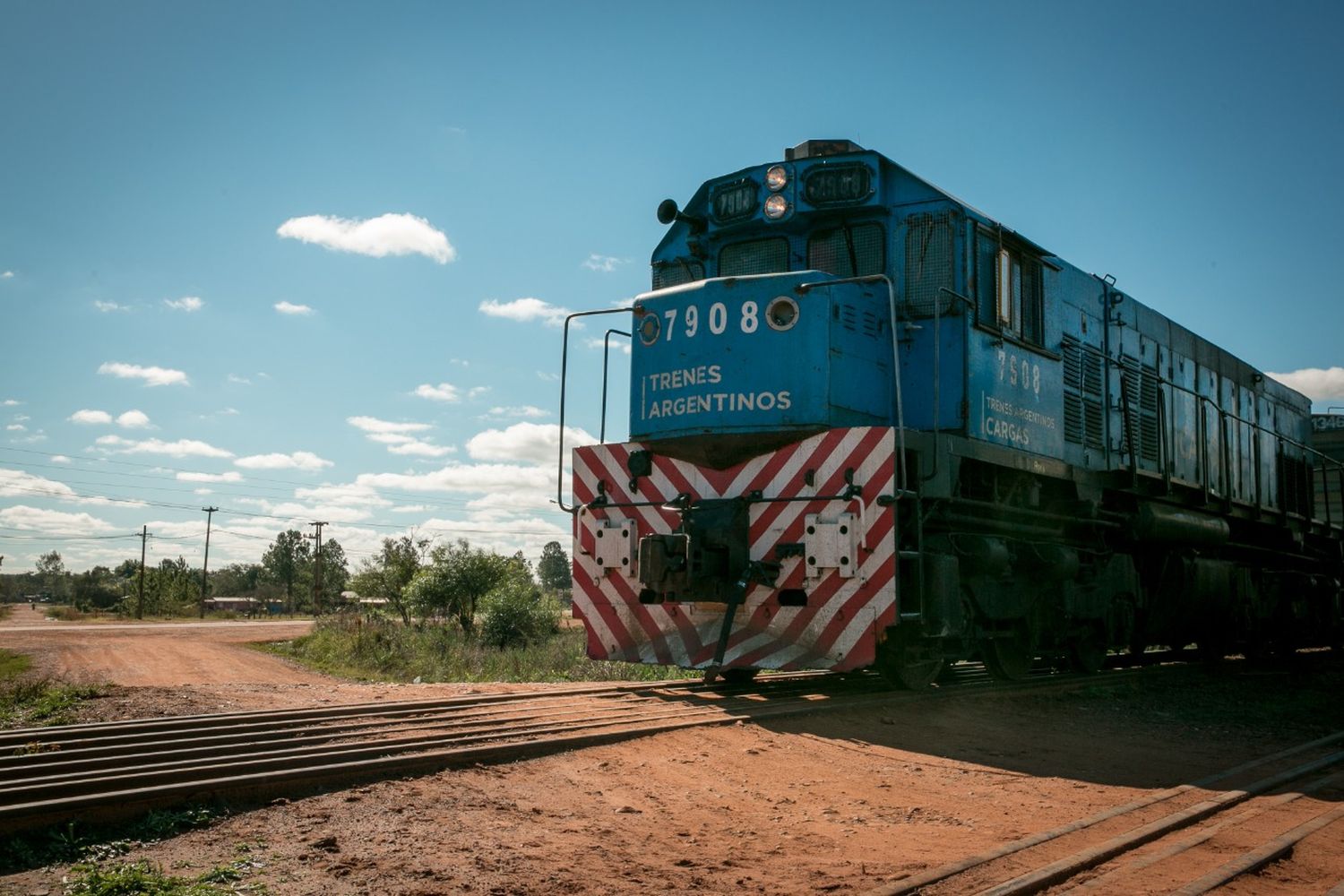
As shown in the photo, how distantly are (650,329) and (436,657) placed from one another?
13.6m

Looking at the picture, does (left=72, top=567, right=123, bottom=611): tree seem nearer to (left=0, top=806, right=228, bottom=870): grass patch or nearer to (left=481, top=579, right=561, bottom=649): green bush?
(left=481, top=579, right=561, bottom=649): green bush

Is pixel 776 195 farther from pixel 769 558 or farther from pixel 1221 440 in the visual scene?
pixel 1221 440

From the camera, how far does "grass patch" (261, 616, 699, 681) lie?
12305mm

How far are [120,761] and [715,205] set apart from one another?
6.16 m

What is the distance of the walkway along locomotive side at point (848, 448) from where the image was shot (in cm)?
720

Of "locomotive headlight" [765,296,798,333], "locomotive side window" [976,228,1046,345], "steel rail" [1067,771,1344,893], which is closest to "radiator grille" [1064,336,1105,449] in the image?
"locomotive side window" [976,228,1046,345]

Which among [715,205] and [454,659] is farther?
[454,659]

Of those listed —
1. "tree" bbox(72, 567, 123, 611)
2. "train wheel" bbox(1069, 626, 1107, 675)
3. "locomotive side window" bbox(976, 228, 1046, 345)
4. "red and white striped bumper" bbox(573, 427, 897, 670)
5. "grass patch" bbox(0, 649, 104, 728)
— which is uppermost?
"locomotive side window" bbox(976, 228, 1046, 345)

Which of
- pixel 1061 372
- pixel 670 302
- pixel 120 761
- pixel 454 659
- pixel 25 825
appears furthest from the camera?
pixel 454 659

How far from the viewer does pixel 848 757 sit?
5590 millimetres

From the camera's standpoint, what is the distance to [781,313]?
7363mm

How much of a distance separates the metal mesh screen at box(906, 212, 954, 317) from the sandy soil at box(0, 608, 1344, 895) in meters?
3.03

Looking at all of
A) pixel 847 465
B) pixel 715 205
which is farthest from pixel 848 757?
pixel 715 205

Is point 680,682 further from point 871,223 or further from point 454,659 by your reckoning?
point 454,659
